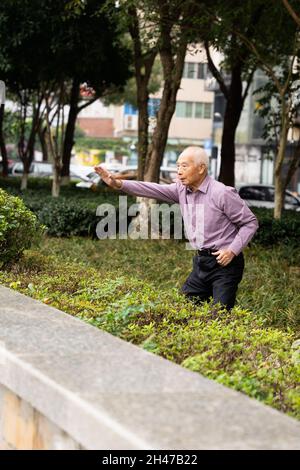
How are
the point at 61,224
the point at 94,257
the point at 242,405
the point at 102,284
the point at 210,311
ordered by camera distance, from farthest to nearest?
the point at 61,224 → the point at 94,257 → the point at 102,284 → the point at 210,311 → the point at 242,405

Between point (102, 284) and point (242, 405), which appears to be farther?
point (102, 284)

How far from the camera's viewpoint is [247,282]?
9977mm

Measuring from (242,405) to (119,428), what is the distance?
0.52m

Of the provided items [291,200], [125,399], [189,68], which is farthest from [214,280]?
[189,68]

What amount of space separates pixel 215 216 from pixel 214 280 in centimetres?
45

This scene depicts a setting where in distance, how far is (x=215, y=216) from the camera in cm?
627

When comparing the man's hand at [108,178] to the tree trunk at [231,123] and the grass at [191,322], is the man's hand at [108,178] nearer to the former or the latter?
the grass at [191,322]

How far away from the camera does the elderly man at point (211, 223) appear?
6.20 meters

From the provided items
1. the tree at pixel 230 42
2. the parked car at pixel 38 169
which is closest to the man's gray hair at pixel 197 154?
the tree at pixel 230 42

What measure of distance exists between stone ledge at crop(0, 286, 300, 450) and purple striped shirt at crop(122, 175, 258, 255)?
2298 mm

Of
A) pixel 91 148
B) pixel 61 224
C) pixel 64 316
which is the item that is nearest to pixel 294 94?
pixel 61 224

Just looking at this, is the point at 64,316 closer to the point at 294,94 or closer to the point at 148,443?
the point at 148,443

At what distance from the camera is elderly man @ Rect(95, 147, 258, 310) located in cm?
620

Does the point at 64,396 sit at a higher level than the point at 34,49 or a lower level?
lower
